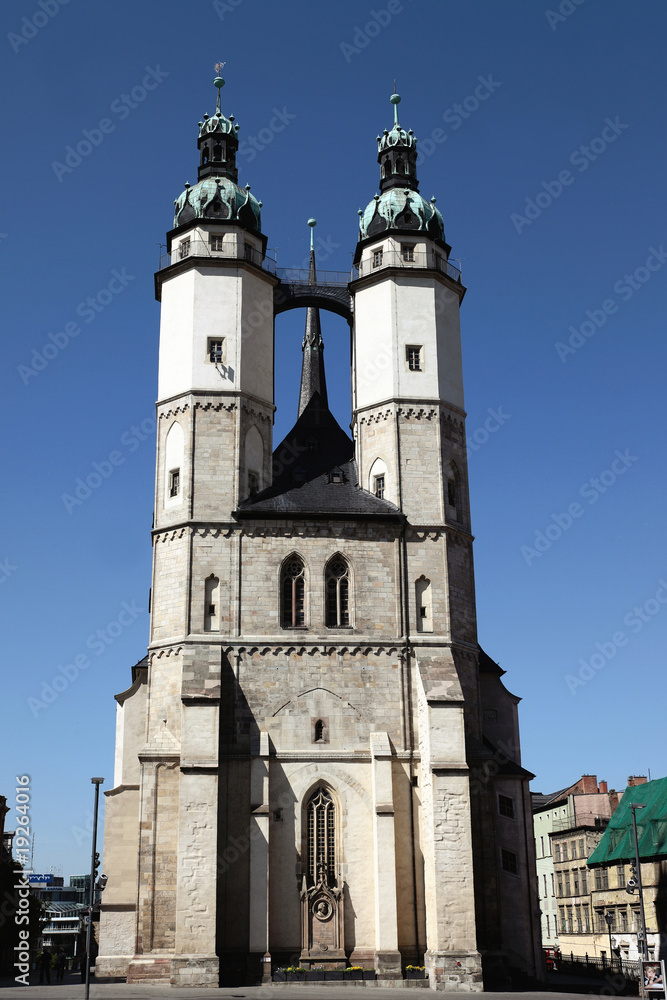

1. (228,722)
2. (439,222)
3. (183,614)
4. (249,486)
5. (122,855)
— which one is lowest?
(122,855)

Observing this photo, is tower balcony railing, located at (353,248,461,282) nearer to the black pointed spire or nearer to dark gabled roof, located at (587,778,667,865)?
the black pointed spire

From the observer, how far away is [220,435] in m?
39.5

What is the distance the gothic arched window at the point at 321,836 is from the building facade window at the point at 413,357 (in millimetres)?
15900

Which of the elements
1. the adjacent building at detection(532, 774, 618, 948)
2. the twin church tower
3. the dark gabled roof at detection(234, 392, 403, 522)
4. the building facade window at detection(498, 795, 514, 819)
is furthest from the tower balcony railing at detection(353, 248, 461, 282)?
the adjacent building at detection(532, 774, 618, 948)

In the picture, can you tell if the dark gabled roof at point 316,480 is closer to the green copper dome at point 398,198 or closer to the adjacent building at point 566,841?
the green copper dome at point 398,198

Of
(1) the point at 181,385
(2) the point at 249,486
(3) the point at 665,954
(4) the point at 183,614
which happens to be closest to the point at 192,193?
(1) the point at 181,385

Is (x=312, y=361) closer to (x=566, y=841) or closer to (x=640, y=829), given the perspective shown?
(x=640, y=829)

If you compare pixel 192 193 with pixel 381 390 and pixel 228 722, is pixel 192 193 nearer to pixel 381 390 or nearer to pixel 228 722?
pixel 381 390

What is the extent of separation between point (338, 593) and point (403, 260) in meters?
13.7

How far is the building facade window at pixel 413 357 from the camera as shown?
41562 mm

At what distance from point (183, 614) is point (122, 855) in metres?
8.36

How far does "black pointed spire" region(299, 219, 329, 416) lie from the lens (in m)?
47.0

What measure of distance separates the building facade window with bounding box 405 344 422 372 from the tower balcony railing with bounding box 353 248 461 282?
3.30 meters

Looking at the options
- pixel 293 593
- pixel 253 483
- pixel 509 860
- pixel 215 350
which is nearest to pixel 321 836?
pixel 509 860
